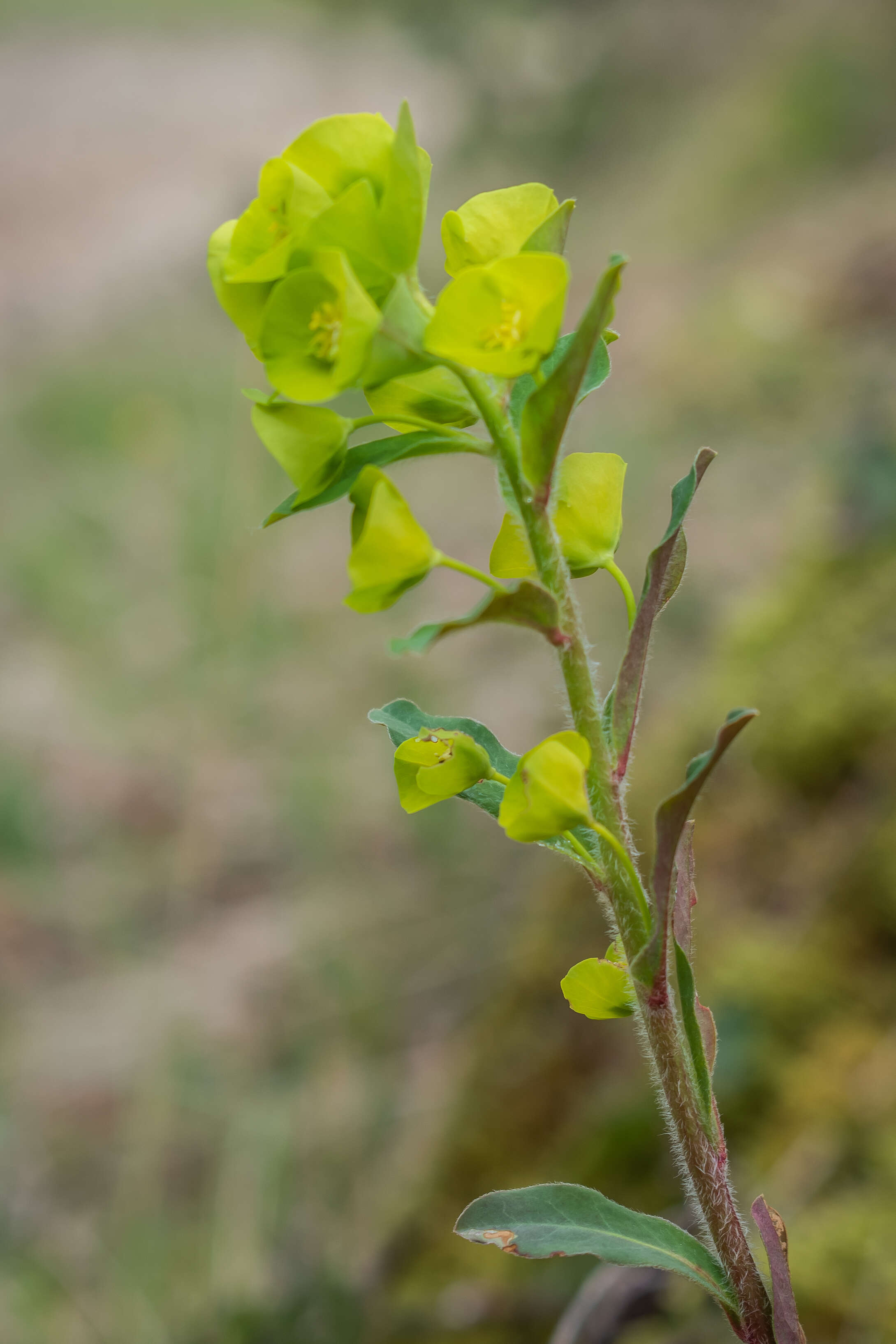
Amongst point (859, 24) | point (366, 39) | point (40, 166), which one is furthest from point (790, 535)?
point (40, 166)

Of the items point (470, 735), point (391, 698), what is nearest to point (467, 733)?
point (470, 735)

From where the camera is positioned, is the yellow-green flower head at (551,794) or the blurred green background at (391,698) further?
the blurred green background at (391,698)

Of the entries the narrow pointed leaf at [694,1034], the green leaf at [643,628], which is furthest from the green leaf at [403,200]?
the narrow pointed leaf at [694,1034]

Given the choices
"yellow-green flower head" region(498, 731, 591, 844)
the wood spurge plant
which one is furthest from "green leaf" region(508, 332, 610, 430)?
"yellow-green flower head" region(498, 731, 591, 844)

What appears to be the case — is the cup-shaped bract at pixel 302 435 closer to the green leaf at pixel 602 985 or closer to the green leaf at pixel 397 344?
the green leaf at pixel 397 344

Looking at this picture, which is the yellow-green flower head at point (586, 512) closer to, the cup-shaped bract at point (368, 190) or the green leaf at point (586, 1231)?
the cup-shaped bract at point (368, 190)

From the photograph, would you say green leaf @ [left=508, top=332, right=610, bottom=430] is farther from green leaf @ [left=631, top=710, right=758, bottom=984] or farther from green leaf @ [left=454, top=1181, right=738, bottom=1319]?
green leaf @ [left=454, top=1181, right=738, bottom=1319]

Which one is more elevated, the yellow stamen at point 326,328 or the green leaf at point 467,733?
the yellow stamen at point 326,328
